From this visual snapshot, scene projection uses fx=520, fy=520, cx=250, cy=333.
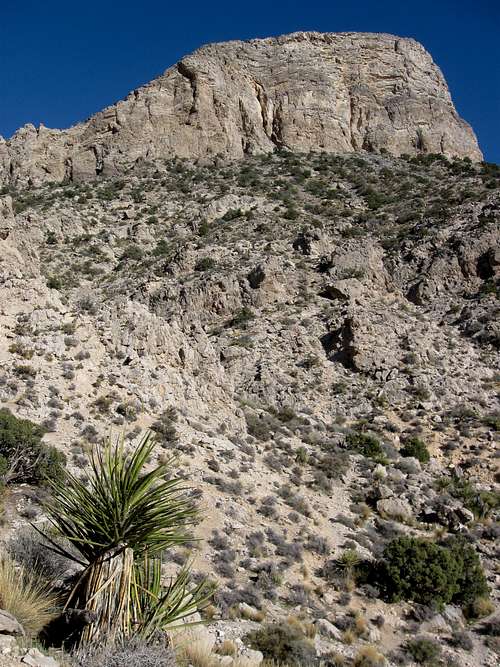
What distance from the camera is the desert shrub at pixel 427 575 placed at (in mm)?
9469

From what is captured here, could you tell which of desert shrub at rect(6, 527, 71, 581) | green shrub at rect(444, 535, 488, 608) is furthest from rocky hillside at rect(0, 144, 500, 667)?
desert shrub at rect(6, 527, 71, 581)

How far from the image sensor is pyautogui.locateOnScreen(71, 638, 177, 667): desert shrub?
4.18m

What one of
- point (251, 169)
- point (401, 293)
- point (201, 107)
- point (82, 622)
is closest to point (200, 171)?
point (251, 169)

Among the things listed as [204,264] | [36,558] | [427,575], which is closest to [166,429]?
[36,558]

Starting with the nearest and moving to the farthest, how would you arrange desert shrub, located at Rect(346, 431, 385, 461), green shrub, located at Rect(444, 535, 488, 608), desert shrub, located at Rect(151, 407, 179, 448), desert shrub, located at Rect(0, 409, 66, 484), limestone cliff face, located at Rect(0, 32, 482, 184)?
desert shrub, located at Rect(0, 409, 66, 484) → green shrub, located at Rect(444, 535, 488, 608) → desert shrub, located at Rect(151, 407, 179, 448) → desert shrub, located at Rect(346, 431, 385, 461) → limestone cliff face, located at Rect(0, 32, 482, 184)

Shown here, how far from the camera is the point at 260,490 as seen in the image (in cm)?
1175

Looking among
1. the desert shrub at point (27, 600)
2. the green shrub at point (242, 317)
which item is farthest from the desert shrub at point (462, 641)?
the green shrub at point (242, 317)

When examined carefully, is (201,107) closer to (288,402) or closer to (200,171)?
(200,171)

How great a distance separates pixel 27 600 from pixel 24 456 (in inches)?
164

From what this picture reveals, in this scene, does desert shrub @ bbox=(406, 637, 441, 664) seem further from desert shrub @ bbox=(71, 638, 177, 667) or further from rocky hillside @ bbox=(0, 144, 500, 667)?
desert shrub @ bbox=(71, 638, 177, 667)

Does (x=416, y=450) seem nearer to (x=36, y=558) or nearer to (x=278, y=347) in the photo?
(x=278, y=347)

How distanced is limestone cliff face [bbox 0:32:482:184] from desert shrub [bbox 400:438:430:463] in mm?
32289

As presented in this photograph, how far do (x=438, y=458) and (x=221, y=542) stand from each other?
8923 mm

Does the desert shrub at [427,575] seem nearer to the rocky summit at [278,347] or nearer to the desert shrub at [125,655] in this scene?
the rocky summit at [278,347]
